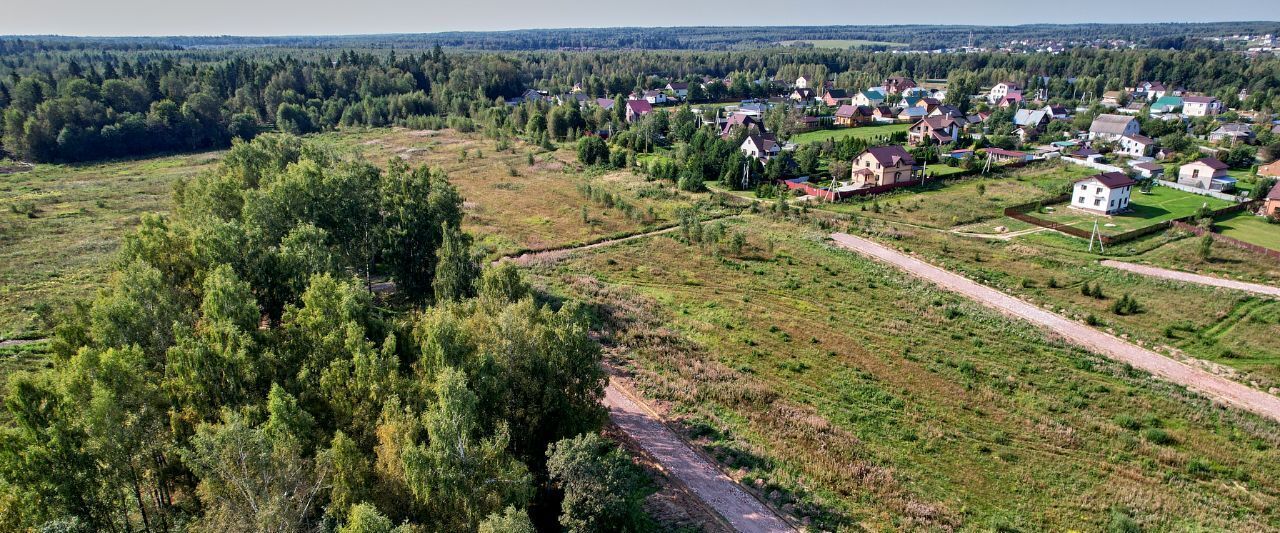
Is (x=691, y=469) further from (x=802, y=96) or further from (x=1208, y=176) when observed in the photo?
(x=802, y=96)

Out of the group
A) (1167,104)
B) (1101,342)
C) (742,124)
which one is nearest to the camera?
(1101,342)

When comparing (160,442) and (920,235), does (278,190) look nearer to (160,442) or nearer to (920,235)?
(160,442)

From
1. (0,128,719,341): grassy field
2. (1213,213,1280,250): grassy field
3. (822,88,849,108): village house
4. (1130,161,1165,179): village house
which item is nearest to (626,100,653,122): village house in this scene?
(0,128,719,341): grassy field

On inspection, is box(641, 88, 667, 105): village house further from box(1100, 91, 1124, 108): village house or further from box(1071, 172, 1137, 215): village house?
box(1071, 172, 1137, 215): village house

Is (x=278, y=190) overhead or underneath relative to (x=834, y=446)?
overhead

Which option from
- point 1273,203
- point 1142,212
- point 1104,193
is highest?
point 1104,193

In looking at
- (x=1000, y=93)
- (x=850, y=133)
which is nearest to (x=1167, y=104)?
(x=1000, y=93)

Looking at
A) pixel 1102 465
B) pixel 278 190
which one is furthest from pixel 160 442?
pixel 1102 465
